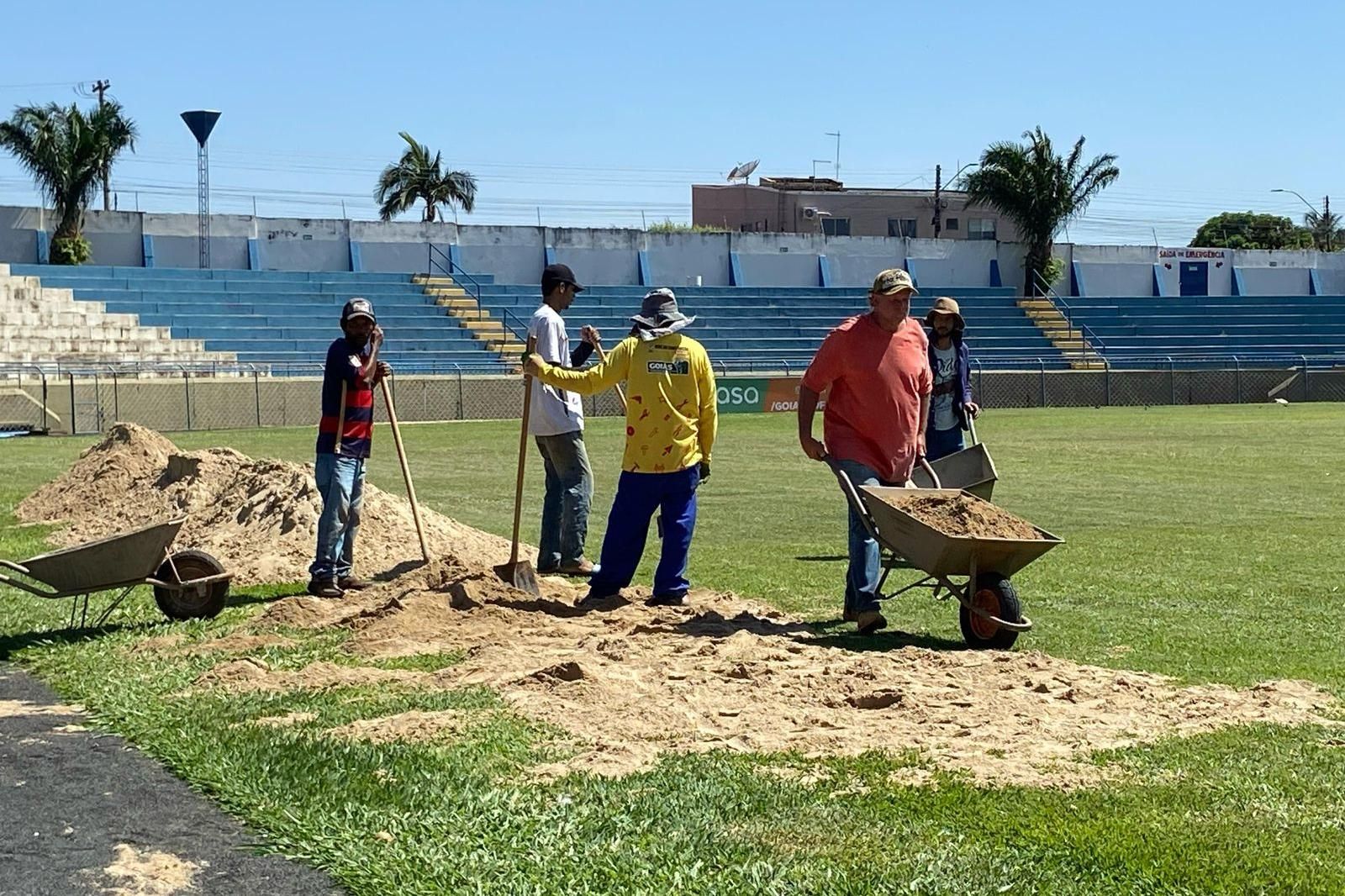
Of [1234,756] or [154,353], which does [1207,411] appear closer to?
[154,353]

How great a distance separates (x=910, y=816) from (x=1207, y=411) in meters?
39.2

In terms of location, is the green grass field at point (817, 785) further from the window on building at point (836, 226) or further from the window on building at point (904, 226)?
the window on building at point (904, 226)

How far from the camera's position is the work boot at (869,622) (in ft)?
29.3

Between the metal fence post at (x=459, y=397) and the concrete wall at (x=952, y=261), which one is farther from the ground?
the concrete wall at (x=952, y=261)

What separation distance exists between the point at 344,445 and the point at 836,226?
7213cm

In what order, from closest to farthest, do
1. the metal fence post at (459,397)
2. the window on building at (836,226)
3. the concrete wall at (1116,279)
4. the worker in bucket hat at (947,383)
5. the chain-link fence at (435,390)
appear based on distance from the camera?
the worker in bucket hat at (947,383) → the chain-link fence at (435,390) → the metal fence post at (459,397) → the concrete wall at (1116,279) → the window on building at (836,226)

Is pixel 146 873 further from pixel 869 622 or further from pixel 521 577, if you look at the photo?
pixel 521 577

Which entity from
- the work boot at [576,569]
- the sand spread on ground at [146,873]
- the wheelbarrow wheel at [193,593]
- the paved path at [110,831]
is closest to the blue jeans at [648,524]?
the work boot at [576,569]

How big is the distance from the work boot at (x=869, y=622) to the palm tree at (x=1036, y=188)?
180ft

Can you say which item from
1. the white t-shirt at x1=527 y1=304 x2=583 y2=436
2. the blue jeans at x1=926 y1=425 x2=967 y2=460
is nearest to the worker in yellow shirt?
the white t-shirt at x1=527 y1=304 x2=583 y2=436

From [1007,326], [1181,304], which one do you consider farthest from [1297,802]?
[1181,304]

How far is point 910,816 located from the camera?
5.30 metres

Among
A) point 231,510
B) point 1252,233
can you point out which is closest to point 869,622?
point 231,510

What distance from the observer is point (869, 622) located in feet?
29.3
